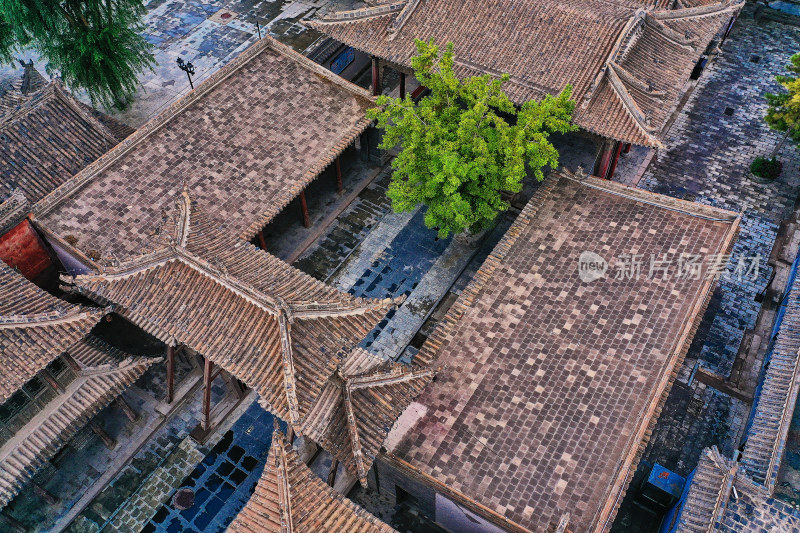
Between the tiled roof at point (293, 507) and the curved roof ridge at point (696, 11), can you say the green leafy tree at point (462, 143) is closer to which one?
the curved roof ridge at point (696, 11)

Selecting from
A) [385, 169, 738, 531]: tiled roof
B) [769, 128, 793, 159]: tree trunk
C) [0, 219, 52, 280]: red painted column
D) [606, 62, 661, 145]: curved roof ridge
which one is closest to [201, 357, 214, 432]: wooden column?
[385, 169, 738, 531]: tiled roof

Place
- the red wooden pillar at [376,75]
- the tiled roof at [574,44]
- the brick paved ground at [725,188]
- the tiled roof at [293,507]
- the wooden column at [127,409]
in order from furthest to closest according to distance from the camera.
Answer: the red wooden pillar at [376,75]
the tiled roof at [574,44]
the brick paved ground at [725,188]
the wooden column at [127,409]
the tiled roof at [293,507]

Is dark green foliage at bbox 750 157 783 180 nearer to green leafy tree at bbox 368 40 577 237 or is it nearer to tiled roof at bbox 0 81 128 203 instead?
green leafy tree at bbox 368 40 577 237

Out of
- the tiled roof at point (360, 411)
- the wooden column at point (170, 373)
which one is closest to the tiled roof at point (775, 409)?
the tiled roof at point (360, 411)

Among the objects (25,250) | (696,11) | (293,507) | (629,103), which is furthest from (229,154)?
(696,11)

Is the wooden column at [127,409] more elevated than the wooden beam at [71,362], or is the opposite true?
the wooden column at [127,409]
